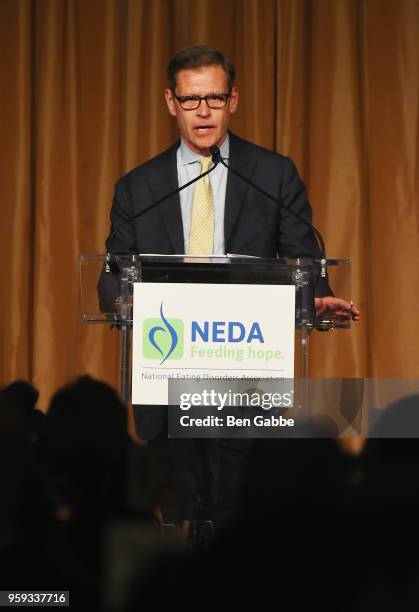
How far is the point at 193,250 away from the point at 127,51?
6.53 feet

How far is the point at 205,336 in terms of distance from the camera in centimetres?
181

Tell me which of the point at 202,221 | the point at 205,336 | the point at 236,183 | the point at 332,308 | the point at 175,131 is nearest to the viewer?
the point at 205,336

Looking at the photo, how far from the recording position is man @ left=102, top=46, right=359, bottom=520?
281 centimetres

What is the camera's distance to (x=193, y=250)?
2.78 m

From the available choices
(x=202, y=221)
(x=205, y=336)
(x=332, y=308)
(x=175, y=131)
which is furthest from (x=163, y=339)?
(x=175, y=131)

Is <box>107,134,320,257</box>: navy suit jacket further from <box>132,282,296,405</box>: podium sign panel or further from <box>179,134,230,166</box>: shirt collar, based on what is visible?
<box>132,282,296,405</box>: podium sign panel

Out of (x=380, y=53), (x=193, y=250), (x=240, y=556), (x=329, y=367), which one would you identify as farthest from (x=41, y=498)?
(x=380, y=53)

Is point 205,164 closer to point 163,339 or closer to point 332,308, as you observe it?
point 332,308

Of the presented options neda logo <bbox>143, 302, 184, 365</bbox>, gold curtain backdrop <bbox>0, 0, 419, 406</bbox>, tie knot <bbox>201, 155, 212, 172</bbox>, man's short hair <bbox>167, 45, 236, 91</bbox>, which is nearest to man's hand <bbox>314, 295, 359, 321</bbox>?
neda logo <bbox>143, 302, 184, 365</bbox>

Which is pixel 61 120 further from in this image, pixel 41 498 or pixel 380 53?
pixel 41 498

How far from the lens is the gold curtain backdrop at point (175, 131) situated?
4.48 meters

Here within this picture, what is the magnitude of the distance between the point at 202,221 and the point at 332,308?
82 cm

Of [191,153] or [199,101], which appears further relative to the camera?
[191,153]

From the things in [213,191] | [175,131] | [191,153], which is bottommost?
[213,191]
